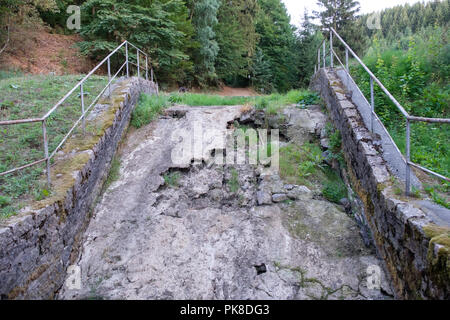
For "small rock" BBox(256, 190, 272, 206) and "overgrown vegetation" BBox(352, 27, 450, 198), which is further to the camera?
"small rock" BBox(256, 190, 272, 206)

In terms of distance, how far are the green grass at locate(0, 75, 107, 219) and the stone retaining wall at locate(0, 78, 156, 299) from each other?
281 mm

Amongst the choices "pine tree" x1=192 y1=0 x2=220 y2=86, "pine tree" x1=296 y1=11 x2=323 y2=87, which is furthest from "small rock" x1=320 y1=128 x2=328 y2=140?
"pine tree" x1=296 y1=11 x2=323 y2=87

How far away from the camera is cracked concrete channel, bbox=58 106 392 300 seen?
11.4ft

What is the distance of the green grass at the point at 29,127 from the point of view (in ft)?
12.1

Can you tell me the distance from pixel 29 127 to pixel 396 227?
5.91 meters

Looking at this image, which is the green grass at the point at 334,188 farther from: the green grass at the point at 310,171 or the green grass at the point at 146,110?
the green grass at the point at 146,110

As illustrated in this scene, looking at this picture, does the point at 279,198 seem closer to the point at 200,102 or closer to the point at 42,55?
the point at 200,102

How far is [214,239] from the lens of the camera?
13.7 feet

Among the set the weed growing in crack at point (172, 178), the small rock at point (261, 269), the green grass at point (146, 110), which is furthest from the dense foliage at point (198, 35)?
the small rock at point (261, 269)

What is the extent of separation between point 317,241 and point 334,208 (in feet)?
2.47

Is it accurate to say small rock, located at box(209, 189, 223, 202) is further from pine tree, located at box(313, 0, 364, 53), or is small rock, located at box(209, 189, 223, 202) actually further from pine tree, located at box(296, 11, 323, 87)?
pine tree, located at box(313, 0, 364, 53)

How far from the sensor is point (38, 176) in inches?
159

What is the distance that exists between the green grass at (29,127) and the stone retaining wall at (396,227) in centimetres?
408
